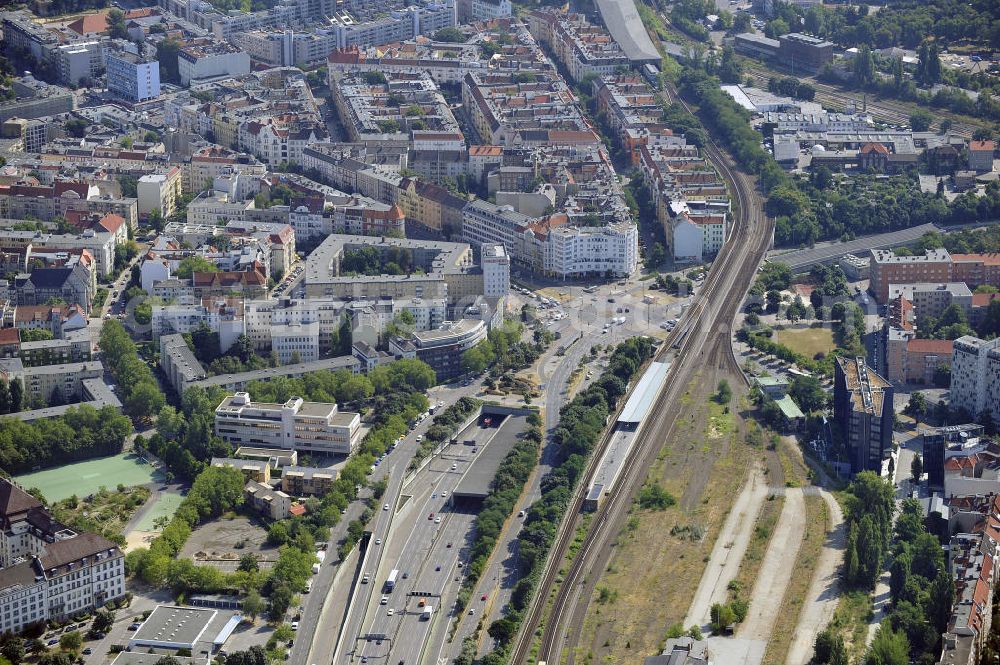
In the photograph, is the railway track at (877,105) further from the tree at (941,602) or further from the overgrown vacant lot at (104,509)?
the overgrown vacant lot at (104,509)

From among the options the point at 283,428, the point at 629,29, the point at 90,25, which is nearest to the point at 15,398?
the point at 283,428

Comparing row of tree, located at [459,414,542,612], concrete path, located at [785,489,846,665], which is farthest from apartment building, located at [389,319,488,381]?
concrete path, located at [785,489,846,665]

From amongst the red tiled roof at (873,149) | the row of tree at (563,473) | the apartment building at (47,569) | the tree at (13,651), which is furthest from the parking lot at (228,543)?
the red tiled roof at (873,149)

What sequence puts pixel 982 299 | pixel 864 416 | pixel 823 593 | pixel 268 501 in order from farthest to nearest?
pixel 982 299 < pixel 864 416 < pixel 268 501 < pixel 823 593

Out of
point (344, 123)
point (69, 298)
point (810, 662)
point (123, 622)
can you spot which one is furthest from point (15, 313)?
point (810, 662)

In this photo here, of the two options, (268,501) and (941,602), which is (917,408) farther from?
(268,501)

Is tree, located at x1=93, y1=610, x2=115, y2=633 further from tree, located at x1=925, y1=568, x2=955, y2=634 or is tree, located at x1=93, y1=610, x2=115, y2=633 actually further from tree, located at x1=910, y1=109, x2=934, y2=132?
tree, located at x1=910, y1=109, x2=934, y2=132

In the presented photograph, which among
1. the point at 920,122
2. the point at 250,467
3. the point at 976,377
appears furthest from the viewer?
the point at 920,122

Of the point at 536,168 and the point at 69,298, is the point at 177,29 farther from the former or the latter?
the point at 69,298
